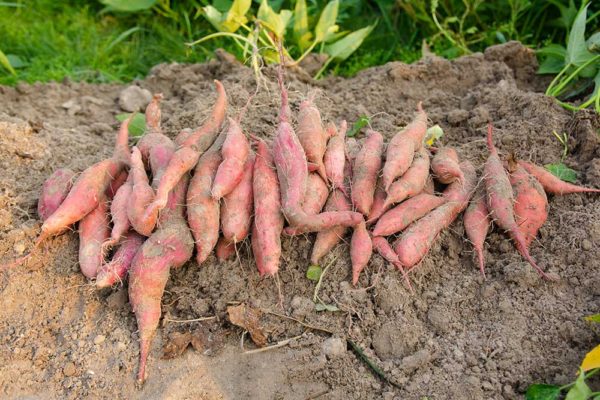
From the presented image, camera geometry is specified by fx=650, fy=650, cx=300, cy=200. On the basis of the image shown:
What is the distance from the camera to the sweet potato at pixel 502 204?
8.02ft

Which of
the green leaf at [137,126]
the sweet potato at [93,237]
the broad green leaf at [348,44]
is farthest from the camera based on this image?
the broad green leaf at [348,44]

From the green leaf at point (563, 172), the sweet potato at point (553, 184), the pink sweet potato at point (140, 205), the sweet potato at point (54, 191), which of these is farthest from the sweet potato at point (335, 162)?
the sweet potato at point (54, 191)

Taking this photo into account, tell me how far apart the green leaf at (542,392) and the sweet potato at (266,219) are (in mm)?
928

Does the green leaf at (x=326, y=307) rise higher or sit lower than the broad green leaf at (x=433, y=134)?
lower

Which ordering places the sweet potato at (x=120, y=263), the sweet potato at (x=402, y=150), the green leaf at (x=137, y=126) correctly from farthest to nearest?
1. the green leaf at (x=137, y=126)
2. the sweet potato at (x=402, y=150)
3. the sweet potato at (x=120, y=263)

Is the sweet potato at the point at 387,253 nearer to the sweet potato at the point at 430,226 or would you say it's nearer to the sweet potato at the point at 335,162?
the sweet potato at the point at 430,226

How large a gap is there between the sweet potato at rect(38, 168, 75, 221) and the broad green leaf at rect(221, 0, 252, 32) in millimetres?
1217

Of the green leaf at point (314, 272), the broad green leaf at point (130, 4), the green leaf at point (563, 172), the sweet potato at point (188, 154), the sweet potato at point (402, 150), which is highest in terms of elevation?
the sweet potato at point (402, 150)

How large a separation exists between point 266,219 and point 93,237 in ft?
2.18

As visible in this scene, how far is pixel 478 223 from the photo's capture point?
2510 millimetres

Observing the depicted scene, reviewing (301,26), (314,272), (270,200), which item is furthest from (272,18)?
(314,272)

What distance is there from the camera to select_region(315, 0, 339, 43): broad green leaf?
3.64 meters

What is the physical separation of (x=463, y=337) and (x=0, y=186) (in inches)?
76.1

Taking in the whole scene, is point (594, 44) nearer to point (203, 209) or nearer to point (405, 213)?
point (405, 213)
